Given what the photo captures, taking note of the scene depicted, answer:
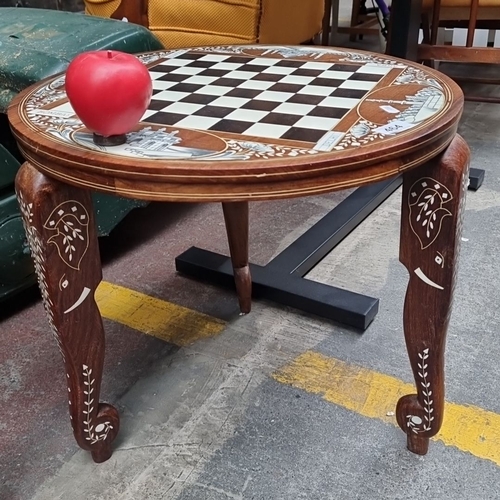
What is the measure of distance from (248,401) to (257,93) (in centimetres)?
56

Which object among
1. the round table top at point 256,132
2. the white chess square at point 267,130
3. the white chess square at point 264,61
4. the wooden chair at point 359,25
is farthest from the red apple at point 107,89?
the wooden chair at point 359,25

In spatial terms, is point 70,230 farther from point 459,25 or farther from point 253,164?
point 459,25

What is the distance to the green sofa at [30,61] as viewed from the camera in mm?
1321

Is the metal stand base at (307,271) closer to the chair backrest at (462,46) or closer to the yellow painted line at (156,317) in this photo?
the yellow painted line at (156,317)

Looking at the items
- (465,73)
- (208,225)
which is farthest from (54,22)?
(465,73)

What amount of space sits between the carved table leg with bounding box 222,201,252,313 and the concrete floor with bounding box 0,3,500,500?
0.05 meters

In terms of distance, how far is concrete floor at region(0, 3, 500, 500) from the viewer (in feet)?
3.23

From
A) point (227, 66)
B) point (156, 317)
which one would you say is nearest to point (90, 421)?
point (156, 317)

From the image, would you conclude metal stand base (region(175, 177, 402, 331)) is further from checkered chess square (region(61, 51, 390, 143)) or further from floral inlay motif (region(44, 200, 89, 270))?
floral inlay motif (region(44, 200, 89, 270))

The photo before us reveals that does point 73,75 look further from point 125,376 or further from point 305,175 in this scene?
point 125,376

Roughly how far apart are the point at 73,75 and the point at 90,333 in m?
0.39

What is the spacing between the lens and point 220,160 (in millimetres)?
710

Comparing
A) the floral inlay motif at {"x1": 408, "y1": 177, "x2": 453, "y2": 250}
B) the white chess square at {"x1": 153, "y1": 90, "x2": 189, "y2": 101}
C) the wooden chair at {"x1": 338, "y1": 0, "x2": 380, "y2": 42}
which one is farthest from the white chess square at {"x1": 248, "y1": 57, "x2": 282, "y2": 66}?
the wooden chair at {"x1": 338, "y1": 0, "x2": 380, "y2": 42}

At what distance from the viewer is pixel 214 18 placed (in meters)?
1.99
